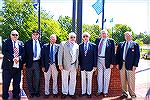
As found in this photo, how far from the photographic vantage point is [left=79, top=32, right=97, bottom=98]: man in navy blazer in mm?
8367

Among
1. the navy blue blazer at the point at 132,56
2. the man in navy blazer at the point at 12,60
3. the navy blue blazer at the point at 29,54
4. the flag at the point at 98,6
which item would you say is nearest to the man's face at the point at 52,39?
the navy blue blazer at the point at 29,54

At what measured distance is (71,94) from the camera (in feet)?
27.9

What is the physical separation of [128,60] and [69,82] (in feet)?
5.45

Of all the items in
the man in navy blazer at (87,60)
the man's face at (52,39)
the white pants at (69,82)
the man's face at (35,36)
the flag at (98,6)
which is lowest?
the white pants at (69,82)

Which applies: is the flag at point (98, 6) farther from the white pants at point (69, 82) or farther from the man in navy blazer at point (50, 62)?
the white pants at point (69, 82)

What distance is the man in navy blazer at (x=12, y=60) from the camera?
25.8ft

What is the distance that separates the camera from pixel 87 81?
335 inches

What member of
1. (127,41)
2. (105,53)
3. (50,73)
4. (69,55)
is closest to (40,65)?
(50,73)

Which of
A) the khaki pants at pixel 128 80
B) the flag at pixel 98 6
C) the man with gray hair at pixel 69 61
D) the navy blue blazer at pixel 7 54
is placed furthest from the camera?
the flag at pixel 98 6

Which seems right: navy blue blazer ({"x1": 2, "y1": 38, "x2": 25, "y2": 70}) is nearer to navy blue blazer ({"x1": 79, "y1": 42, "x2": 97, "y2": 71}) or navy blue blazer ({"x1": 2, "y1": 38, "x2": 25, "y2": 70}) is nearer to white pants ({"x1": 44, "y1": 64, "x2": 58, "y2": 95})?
white pants ({"x1": 44, "y1": 64, "x2": 58, "y2": 95})

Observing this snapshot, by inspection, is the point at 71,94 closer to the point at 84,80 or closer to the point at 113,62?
the point at 84,80

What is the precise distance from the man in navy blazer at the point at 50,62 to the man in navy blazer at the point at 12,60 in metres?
0.64

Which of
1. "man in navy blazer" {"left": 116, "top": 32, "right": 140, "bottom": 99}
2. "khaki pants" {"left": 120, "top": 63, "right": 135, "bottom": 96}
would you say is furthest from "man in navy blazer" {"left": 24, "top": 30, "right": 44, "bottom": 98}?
"khaki pants" {"left": 120, "top": 63, "right": 135, "bottom": 96}

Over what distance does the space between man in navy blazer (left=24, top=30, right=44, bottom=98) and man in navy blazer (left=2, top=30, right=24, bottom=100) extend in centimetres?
27
